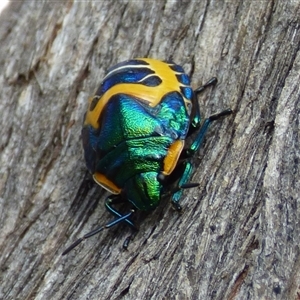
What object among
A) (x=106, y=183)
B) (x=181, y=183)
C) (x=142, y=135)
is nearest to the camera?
(x=181, y=183)

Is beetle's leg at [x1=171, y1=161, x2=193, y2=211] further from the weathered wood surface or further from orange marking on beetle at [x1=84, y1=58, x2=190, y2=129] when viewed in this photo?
orange marking on beetle at [x1=84, y1=58, x2=190, y2=129]

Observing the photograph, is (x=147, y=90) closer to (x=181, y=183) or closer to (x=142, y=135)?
(x=142, y=135)

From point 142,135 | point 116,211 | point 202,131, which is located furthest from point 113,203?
point 202,131

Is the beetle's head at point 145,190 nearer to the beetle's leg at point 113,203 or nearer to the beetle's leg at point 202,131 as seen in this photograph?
the beetle's leg at point 113,203

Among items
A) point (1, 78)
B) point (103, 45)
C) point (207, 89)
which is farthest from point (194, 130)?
point (1, 78)

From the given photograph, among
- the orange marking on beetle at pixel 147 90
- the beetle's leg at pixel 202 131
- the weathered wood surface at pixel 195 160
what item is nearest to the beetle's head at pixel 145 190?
the weathered wood surface at pixel 195 160

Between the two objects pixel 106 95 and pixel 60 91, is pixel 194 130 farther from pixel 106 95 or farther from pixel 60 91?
pixel 60 91
